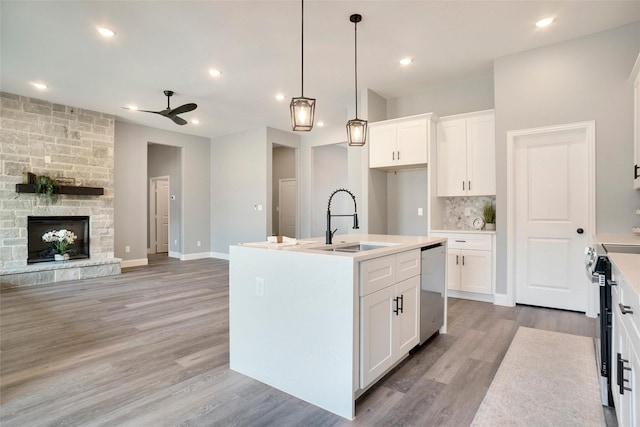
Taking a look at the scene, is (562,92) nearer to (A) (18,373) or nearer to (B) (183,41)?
(B) (183,41)

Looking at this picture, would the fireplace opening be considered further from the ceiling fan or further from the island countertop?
the island countertop

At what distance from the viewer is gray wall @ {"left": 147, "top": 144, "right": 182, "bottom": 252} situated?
803cm

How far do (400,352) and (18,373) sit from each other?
2.71 m

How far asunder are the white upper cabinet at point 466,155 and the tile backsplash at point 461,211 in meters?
0.27

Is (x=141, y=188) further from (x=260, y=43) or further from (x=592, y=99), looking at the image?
(x=592, y=99)

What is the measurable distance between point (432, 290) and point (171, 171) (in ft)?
24.4

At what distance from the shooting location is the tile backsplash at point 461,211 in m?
4.71

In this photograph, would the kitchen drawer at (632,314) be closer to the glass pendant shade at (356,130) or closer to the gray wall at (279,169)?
the glass pendant shade at (356,130)

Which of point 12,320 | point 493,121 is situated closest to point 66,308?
point 12,320

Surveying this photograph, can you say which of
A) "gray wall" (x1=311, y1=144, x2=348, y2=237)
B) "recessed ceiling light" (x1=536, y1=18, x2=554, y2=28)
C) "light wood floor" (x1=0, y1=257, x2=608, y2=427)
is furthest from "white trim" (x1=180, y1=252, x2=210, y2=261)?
"recessed ceiling light" (x1=536, y1=18, x2=554, y2=28)

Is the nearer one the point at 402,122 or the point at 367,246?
the point at 367,246

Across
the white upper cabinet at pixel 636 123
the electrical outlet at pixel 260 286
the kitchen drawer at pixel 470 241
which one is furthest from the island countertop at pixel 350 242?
the white upper cabinet at pixel 636 123

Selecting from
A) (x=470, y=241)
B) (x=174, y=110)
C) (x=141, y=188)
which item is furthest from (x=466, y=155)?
(x=141, y=188)

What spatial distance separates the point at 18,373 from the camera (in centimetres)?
237
